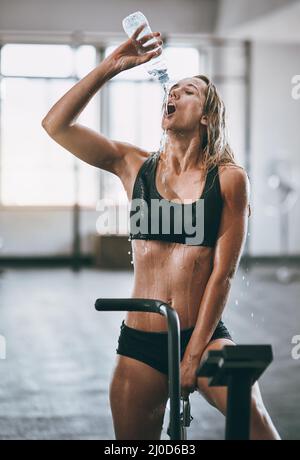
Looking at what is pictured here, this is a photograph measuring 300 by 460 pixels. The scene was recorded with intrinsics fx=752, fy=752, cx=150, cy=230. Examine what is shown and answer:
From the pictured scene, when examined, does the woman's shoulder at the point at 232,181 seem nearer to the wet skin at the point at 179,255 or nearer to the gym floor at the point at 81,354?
the wet skin at the point at 179,255

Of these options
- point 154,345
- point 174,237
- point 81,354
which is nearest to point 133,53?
point 174,237

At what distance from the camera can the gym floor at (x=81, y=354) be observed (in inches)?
121

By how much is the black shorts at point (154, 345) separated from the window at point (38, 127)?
725cm

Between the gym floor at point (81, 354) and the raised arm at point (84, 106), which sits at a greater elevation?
the raised arm at point (84, 106)

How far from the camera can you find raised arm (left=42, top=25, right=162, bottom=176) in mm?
1473

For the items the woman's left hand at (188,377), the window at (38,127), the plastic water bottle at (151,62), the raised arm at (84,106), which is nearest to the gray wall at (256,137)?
the window at (38,127)

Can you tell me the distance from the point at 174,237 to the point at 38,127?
7.77 m

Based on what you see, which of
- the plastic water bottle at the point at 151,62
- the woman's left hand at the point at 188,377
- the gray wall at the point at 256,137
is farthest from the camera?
the gray wall at the point at 256,137

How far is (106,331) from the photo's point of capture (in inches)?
196

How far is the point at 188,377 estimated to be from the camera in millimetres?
1443

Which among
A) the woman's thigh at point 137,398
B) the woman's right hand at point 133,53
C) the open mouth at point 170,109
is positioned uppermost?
the woman's right hand at point 133,53

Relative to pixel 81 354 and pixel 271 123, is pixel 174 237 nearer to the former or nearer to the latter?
pixel 81 354

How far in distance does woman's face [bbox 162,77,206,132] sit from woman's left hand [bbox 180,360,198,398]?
0.48m

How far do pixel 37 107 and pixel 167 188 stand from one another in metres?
7.72
